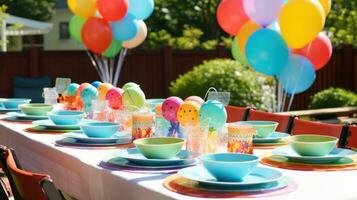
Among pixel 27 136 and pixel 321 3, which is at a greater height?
pixel 321 3

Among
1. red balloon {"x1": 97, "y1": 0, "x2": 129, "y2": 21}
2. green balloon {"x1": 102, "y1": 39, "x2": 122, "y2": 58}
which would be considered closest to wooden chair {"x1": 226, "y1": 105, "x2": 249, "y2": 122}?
red balloon {"x1": 97, "y1": 0, "x2": 129, "y2": 21}

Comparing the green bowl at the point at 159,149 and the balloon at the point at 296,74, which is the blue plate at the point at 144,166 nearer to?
the green bowl at the point at 159,149

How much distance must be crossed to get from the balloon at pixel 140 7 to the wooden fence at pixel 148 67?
3777mm

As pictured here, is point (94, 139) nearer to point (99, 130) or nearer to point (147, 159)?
point (99, 130)

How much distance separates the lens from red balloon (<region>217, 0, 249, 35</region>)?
7.05 meters

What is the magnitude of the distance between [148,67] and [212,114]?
31.6ft

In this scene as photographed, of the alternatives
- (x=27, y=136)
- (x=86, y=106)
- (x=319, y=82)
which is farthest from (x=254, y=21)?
(x=319, y=82)

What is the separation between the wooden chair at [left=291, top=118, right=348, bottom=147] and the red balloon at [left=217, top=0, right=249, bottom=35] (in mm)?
3609

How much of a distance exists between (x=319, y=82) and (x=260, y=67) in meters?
6.97

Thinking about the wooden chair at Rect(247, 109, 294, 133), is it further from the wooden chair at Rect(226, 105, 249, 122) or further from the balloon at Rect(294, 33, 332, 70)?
the balloon at Rect(294, 33, 332, 70)

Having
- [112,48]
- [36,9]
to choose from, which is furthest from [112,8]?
[36,9]

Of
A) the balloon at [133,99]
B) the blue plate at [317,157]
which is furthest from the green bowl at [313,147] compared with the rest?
the balloon at [133,99]

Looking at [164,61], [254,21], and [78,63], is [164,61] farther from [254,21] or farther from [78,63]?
[254,21]

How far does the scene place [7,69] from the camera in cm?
1133
